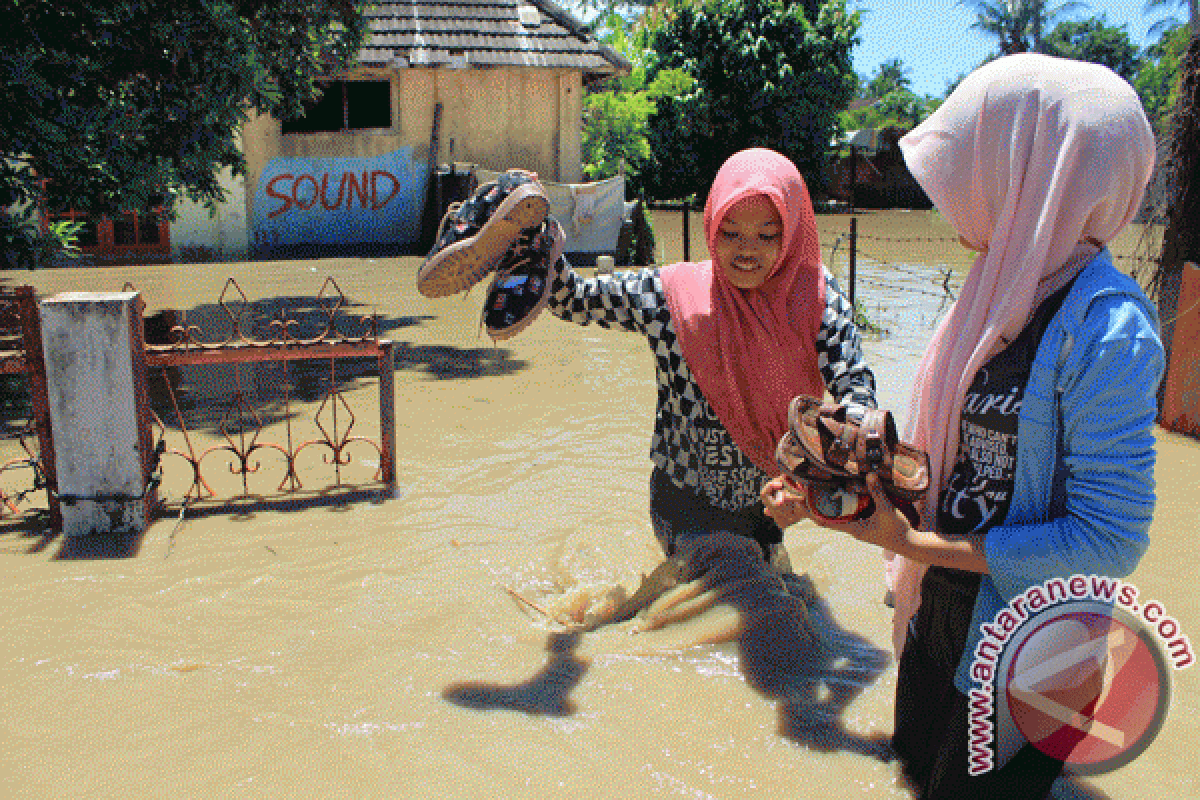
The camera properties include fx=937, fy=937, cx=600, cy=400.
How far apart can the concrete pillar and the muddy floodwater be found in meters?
0.19

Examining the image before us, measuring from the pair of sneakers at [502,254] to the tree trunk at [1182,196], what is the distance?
17.4 feet

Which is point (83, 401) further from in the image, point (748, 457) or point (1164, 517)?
point (1164, 517)

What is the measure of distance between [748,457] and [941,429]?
3.35ft

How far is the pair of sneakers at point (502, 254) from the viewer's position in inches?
110

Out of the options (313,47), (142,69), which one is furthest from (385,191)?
(142,69)

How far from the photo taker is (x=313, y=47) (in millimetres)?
8969

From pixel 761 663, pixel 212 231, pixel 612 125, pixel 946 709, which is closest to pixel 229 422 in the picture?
pixel 761 663

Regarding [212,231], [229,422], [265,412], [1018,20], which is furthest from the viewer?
[1018,20]

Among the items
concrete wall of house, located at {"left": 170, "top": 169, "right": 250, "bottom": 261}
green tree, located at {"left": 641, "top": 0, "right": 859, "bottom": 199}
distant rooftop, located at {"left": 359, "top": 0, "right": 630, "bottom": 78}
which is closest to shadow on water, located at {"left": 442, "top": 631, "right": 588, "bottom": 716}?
distant rooftop, located at {"left": 359, "top": 0, "right": 630, "bottom": 78}

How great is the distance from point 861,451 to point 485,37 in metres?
16.6

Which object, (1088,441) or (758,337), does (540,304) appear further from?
(1088,441)

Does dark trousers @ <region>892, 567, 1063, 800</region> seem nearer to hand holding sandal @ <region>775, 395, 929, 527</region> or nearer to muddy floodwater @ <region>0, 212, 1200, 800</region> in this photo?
hand holding sandal @ <region>775, 395, 929, 527</region>

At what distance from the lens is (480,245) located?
9.19 feet

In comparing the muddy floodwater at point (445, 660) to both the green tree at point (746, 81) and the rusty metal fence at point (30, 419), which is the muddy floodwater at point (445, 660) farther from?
the green tree at point (746, 81)
